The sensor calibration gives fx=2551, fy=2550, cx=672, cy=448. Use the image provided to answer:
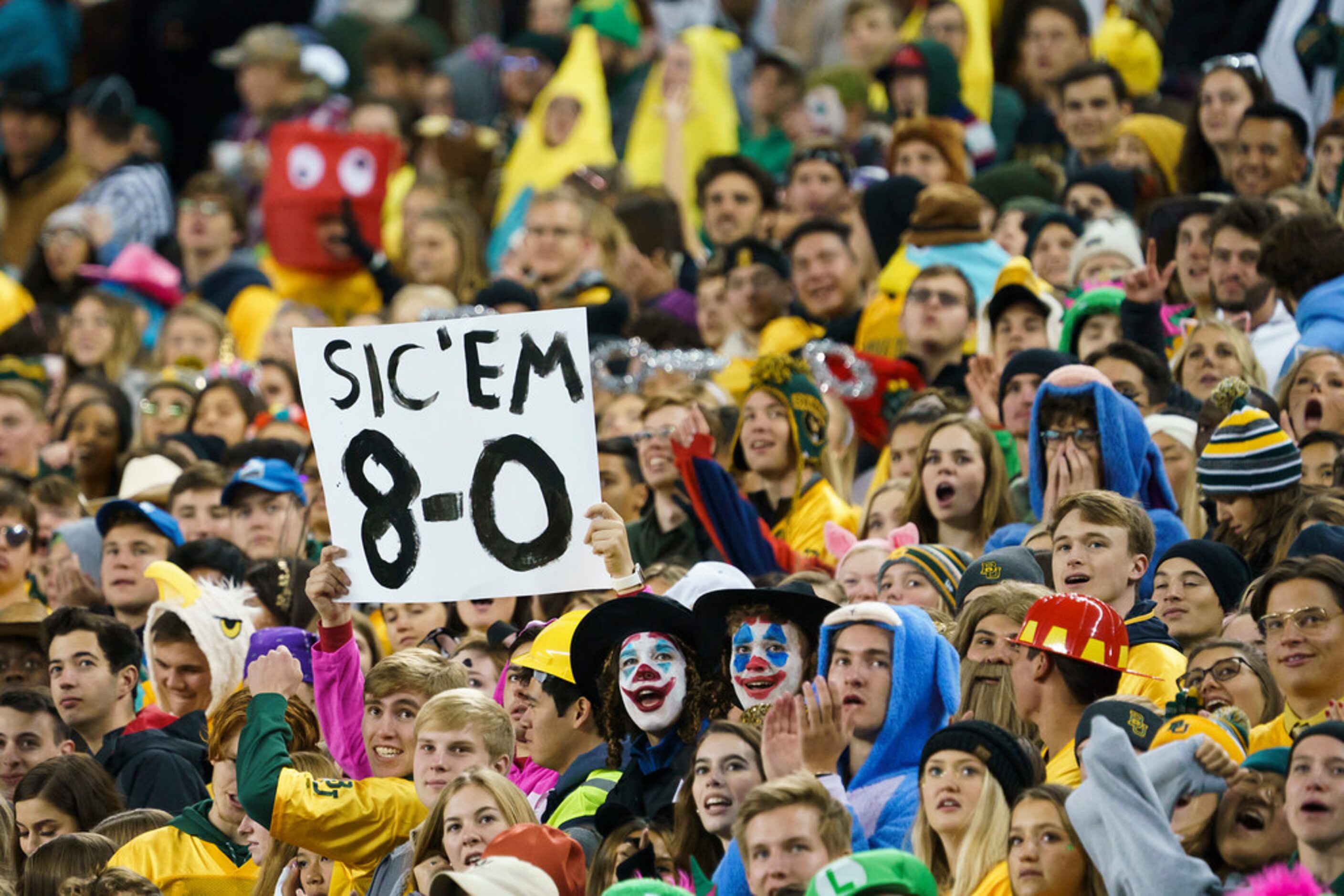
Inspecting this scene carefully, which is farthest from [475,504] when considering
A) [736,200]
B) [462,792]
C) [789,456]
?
[736,200]

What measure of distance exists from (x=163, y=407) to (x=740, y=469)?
3816 millimetres

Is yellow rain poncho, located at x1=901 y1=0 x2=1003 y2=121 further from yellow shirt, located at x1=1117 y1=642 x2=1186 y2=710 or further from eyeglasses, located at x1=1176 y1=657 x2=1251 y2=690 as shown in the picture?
eyeglasses, located at x1=1176 y1=657 x2=1251 y2=690

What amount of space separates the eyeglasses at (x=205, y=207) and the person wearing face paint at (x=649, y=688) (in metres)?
8.87

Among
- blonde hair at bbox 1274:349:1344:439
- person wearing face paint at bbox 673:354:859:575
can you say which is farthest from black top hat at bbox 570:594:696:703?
blonde hair at bbox 1274:349:1344:439

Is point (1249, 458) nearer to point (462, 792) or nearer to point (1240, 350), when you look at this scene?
point (1240, 350)

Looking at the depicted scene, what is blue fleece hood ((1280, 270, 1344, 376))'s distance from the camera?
381 inches

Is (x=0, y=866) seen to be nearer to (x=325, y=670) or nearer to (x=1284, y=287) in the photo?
(x=325, y=670)

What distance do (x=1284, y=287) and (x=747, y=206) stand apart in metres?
4.27

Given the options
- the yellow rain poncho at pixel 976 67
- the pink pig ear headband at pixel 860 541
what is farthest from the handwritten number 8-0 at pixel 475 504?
the yellow rain poncho at pixel 976 67

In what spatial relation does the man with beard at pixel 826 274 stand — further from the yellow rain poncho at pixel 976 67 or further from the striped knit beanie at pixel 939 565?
the striped knit beanie at pixel 939 565

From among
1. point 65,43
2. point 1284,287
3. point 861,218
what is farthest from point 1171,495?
point 65,43

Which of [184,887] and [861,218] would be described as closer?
[184,887]

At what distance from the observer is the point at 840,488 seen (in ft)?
34.3

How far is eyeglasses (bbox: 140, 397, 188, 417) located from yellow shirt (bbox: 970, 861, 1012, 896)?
7.25 m
